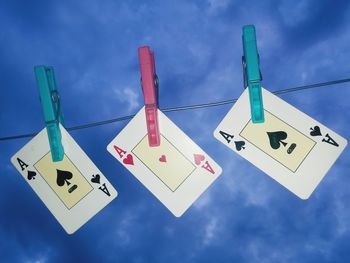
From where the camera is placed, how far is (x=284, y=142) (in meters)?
1.10

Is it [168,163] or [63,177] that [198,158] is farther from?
[63,177]

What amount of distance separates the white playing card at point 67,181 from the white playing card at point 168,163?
0.38 ft

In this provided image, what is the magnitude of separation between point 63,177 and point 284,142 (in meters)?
0.72

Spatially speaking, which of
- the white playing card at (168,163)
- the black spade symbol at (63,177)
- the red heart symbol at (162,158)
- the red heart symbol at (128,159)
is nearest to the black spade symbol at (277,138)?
the white playing card at (168,163)

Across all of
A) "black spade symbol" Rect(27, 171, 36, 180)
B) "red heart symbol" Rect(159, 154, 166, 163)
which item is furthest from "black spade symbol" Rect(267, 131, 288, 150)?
"black spade symbol" Rect(27, 171, 36, 180)

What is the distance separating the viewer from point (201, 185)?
1.12 m

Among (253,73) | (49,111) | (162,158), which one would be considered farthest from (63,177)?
(253,73)

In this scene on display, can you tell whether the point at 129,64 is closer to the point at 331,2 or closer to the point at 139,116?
the point at 139,116

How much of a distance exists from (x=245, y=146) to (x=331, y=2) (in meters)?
0.56

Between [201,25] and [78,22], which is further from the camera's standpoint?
[78,22]

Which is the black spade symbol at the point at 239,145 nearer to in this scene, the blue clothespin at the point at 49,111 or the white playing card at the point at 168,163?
the white playing card at the point at 168,163

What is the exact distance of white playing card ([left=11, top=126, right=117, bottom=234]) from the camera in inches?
47.1

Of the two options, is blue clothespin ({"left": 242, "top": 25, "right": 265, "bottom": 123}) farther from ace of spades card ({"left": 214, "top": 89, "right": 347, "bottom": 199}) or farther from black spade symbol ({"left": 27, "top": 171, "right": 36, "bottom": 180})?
black spade symbol ({"left": 27, "top": 171, "right": 36, "bottom": 180})

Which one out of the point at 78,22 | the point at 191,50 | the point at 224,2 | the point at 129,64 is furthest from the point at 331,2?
the point at 78,22
